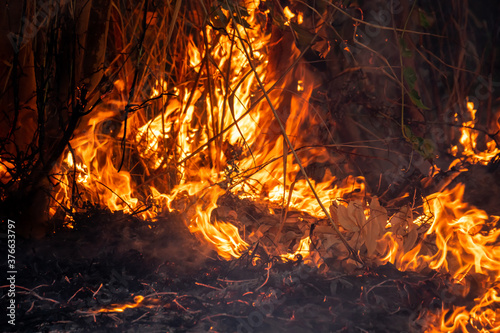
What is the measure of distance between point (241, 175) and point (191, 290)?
73cm

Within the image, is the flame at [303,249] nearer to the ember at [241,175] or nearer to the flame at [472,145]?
the ember at [241,175]

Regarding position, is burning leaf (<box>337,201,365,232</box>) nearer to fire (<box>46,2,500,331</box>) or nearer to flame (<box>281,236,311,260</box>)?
fire (<box>46,2,500,331</box>)

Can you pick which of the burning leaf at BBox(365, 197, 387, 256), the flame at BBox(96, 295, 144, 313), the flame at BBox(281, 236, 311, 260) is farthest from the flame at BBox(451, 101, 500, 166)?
the flame at BBox(96, 295, 144, 313)

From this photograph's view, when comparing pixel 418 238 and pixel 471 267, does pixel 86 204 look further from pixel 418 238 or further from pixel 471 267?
pixel 471 267

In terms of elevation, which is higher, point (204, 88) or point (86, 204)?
point (204, 88)

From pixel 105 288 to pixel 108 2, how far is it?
1171 millimetres

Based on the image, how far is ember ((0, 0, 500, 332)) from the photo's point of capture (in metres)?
1.54

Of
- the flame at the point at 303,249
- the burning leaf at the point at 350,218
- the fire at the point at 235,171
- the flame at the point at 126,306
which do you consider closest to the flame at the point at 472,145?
the fire at the point at 235,171

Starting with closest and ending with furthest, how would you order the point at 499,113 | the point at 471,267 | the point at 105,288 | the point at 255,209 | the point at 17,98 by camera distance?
the point at 105,288, the point at 471,267, the point at 17,98, the point at 255,209, the point at 499,113

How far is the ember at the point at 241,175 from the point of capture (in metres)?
1.54

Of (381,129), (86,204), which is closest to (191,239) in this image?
(86,204)

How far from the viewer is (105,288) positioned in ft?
5.17

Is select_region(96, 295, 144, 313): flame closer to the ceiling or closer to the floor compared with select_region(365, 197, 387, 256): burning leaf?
closer to the floor

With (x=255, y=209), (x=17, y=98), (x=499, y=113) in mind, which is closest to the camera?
(x=17, y=98)
